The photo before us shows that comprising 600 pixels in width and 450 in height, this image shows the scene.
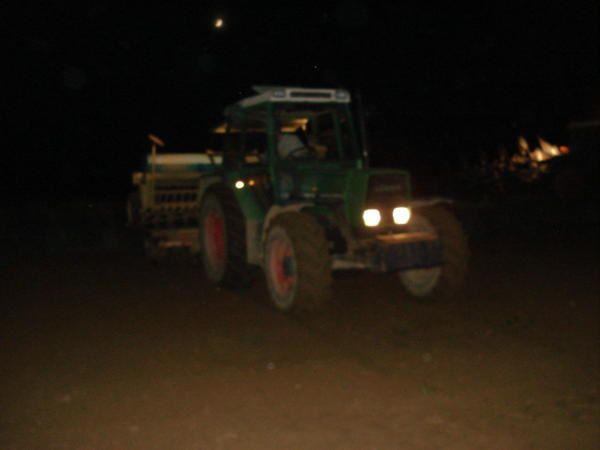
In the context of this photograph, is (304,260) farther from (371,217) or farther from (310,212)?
(371,217)

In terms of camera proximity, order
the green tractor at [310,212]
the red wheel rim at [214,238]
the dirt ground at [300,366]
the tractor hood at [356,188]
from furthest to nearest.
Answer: the red wheel rim at [214,238] → the tractor hood at [356,188] → the green tractor at [310,212] → the dirt ground at [300,366]

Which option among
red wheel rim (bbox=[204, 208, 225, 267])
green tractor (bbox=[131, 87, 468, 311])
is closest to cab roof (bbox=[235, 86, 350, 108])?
green tractor (bbox=[131, 87, 468, 311])

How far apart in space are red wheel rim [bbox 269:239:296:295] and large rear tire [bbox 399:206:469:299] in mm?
1405

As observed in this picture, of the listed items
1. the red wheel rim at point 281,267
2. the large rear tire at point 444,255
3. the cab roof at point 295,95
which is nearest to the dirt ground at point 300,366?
the large rear tire at point 444,255

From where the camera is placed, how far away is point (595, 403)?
5.41 meters

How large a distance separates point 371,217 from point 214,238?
2666mm

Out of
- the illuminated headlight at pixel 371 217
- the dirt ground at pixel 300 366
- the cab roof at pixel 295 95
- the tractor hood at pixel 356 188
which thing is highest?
the cab roof at pixel 295 95

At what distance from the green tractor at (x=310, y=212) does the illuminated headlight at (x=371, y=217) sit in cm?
1

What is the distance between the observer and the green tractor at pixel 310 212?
317 inches

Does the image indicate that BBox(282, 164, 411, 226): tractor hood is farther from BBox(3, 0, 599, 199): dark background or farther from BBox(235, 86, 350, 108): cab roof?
BBox(3, 0, 599, 199): dark background

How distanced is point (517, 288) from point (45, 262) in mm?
7252

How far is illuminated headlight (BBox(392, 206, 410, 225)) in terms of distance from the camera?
8.57 metres

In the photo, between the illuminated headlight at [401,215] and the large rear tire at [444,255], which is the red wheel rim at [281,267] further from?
the large rear tire at [444,255]

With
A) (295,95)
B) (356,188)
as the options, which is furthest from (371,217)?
(295,95)
